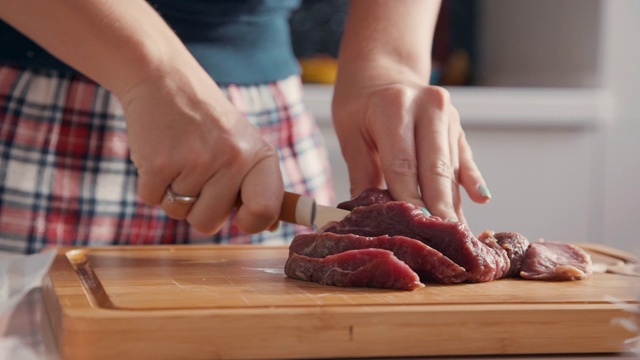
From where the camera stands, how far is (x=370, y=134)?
5.43 feet

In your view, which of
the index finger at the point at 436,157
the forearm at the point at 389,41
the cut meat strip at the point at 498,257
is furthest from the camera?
the forearm at the point at 389,41

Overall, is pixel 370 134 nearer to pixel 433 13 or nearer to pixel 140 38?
pixel 433 13

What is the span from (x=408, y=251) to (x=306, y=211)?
0.26m

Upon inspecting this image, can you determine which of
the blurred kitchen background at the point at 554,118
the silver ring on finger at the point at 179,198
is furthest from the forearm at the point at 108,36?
the blurred kitchen background at the point at 554,118

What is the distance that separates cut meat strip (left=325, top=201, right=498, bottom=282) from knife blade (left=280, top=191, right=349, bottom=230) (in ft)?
0.24

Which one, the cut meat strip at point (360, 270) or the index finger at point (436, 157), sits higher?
the index finger at point (436, 157)

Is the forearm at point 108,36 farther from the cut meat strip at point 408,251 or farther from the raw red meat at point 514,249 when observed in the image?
the raw red meat at point 514,249

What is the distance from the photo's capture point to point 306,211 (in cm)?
153

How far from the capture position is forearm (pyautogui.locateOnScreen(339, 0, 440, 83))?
1698 millimetres

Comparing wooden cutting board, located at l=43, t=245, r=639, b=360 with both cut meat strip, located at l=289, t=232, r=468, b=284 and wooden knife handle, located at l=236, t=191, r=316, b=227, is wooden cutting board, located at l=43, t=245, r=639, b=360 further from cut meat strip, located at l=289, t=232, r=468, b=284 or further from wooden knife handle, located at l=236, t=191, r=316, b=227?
wooden knife handle, located at l=236, t=191, r=316, b=227

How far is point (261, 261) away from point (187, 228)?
0.30 meters

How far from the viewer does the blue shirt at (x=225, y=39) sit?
5.65 feet

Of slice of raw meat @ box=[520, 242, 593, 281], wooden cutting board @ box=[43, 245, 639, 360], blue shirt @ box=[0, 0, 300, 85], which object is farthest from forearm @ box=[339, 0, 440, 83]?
wooden cutting board @ box=[43, 245, 639, 360]

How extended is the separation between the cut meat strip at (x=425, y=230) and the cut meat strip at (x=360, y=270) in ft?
0.32
